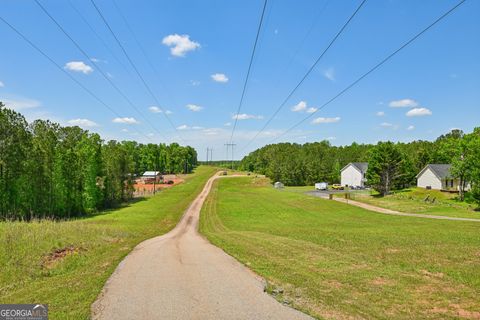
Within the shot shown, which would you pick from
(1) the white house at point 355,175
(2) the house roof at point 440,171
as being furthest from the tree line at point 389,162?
(1) the white house at point 355,175

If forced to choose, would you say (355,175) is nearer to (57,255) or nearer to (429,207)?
(429,207)

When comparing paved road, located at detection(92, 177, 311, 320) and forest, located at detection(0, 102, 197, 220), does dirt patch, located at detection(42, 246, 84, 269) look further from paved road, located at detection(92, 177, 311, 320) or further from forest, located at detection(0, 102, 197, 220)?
forest, located at detection(0, 102, 197, 220)

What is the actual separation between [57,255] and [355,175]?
3472 inches

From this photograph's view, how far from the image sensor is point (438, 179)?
7294cm

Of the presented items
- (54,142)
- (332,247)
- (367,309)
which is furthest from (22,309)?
(54,142)

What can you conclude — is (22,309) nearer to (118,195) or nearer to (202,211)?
(202,211)

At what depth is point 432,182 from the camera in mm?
74938

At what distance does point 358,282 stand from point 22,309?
427 inches

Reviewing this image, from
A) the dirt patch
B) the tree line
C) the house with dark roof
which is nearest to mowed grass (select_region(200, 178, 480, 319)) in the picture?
the dirt patch

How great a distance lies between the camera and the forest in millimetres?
42531

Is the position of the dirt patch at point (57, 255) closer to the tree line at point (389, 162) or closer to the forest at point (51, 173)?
the forest at point (51, 173)

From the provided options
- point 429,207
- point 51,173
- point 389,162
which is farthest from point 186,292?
point 389,162

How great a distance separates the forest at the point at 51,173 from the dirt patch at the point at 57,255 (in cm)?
1981

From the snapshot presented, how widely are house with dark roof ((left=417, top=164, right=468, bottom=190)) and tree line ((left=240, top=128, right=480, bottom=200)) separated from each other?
3.76 metres
